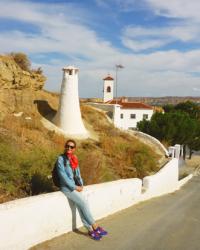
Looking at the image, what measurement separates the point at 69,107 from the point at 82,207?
23.2 meters

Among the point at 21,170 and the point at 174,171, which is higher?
the point at 21,170

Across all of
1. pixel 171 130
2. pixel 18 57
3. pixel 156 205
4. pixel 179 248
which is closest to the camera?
pixel 179 248

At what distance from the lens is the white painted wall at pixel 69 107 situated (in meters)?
29.7

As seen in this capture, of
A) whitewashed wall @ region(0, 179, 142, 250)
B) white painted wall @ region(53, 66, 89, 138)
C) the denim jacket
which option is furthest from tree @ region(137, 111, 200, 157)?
the denim jacket

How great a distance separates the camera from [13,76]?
31.5 metres

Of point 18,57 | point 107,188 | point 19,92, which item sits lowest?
point 107,188

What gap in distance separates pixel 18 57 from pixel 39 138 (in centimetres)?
1250

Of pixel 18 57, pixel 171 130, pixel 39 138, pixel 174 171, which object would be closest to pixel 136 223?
pixel 174 171

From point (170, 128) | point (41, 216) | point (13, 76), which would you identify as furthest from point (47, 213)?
point (170, 128)

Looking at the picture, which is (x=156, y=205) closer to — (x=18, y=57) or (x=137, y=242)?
(x=137, y=242)

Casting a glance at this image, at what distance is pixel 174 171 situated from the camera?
19516 millimetres

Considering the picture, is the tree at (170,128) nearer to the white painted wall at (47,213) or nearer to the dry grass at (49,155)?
the dry grass at (49,155)

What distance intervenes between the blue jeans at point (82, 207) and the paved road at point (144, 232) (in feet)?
0.84

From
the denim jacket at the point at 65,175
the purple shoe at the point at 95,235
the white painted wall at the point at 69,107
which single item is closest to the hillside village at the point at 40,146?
the white painted wall at the point at 69,107
